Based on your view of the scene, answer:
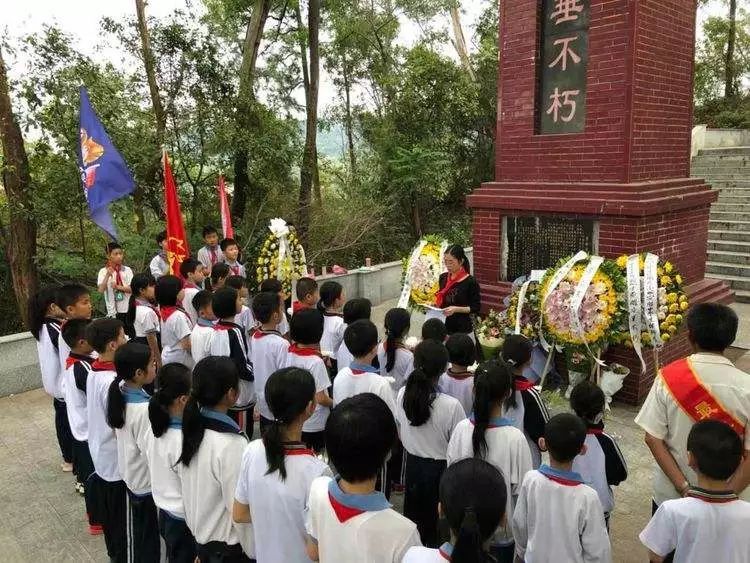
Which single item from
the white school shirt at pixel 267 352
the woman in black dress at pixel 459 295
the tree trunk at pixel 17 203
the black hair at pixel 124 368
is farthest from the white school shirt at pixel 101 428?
the tree trunk at pixel 17 203

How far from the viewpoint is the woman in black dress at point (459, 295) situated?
18.1ft

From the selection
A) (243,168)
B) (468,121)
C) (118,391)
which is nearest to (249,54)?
(243,168)

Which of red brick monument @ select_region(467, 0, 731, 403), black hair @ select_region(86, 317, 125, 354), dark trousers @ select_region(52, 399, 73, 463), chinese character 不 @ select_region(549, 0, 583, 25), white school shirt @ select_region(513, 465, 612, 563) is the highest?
chinese character 不 @ select_region(549, 0, 583, 25)

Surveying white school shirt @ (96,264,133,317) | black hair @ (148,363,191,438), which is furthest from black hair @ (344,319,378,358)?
white school shirt @ (96,264,133,317)

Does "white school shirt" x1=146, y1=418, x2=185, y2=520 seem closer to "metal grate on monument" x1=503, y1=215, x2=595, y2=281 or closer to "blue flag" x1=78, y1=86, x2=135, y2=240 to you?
"blue flag" x1=78, y1=86, x2=135, y2=240

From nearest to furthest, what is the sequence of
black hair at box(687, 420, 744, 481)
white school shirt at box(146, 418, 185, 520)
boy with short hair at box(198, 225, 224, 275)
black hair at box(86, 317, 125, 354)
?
black hair at box(687, 420, 744, 481) → white school shirt at box(146, 418, 185, 520) → black hair at box(86, 317, 125, 354) → boy with short hair at box(198, 225, 224, 275)

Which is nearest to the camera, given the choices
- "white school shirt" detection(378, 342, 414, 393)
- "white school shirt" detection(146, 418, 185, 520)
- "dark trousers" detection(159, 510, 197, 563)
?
"white school shirt" detection(146, 418, 185, 520)

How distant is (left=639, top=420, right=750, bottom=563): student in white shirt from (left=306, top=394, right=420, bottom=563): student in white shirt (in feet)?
3.40

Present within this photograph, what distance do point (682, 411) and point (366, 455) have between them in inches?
63.8

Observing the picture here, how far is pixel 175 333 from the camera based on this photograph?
4.81 meters

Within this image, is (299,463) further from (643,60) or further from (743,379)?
(643,60)

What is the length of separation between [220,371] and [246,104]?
9131 millimetres

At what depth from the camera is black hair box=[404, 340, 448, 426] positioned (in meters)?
3.12

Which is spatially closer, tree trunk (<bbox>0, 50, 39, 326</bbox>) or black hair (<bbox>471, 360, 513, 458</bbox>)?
black hair (<bbox>471, 360, 513, 458</bbox>)
